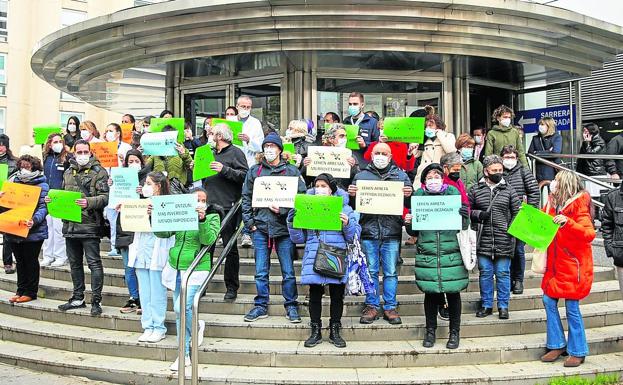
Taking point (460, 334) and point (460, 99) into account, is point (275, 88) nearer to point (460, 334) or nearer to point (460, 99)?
point (460, 99)

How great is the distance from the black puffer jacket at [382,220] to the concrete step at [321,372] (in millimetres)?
1419

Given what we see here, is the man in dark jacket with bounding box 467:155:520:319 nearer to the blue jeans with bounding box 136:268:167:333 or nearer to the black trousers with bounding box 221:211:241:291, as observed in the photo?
the black trousers with bounding box 221:211:241:291

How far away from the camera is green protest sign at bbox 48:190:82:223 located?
6.60 meters

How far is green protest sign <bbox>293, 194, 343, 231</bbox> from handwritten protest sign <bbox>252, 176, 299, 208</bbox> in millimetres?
546

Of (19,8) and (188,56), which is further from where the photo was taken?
(19,8)

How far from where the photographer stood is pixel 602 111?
1886cm

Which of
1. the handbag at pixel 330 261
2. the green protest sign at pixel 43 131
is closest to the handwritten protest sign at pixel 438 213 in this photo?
the handbag at pixel 330 261

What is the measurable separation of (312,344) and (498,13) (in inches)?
254

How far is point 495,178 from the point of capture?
650 centimetres

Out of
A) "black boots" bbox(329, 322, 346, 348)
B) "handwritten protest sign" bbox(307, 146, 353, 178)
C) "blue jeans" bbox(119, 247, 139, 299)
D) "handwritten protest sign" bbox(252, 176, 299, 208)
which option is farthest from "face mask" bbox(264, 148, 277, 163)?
"blue jeans" bbox(119, 247, 139, 299)

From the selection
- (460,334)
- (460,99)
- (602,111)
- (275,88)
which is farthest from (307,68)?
(602,111)

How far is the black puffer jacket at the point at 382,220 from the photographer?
6.23 m

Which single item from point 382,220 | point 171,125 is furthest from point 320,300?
point 171,125

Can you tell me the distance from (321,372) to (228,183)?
8.59 feet
